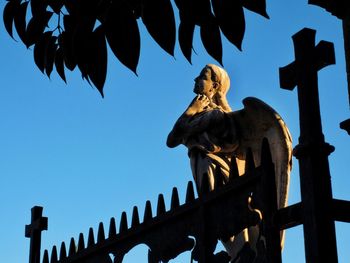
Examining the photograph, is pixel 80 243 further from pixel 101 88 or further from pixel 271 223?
pixel 101 88

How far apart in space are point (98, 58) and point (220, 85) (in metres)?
5.27

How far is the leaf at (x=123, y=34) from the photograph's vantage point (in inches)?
71.6

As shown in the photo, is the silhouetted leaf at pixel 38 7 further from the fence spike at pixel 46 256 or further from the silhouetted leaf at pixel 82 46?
the fence spike at pixel 46 256

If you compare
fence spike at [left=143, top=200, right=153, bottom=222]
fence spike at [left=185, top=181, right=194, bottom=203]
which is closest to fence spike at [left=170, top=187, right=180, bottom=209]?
→ fence spike at [left=185, top=181, right=194, bottom=203]

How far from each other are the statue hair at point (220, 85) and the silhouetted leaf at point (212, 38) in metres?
5.06

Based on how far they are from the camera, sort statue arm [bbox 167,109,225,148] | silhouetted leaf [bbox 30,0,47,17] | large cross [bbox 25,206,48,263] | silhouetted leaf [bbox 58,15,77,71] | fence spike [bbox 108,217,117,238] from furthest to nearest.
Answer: large cross [bbox 25,206,48,263]
statue arm [bbox 167,109,225,148]
fence spike [bbox 108,217,117,238]
silhouetted leaf [bbox 30,0,47,17]
silhouetted leaf [bbox 58,15,77,71]

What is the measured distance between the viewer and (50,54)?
228 centimetres

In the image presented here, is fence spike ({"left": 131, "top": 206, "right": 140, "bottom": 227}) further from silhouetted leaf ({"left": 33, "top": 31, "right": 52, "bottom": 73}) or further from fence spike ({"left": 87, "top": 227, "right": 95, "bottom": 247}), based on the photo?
silhouetted leaf ({"left": 33, "top": 31, "right": 52, "bottom": 73})

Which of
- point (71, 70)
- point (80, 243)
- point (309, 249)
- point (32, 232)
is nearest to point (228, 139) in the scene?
point (80, 243)

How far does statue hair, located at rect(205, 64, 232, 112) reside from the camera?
7.03 metres

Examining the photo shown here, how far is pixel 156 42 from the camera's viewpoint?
183 centimetres

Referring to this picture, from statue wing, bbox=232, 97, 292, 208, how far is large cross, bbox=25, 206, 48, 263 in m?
2.00

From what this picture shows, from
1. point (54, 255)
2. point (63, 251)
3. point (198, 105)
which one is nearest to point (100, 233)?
point (63, 251)

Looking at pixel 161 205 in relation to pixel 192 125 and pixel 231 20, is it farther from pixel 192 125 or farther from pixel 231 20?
pixel 231 20
